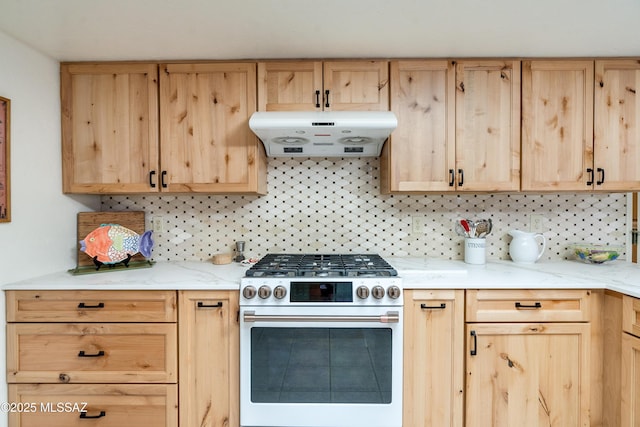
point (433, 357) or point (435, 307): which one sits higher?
point (435, 307)

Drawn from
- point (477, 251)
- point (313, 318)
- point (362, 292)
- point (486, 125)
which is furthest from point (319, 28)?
point (477, 251)

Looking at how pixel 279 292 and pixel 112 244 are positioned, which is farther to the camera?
pixel 112 244

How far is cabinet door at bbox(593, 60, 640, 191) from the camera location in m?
1.94

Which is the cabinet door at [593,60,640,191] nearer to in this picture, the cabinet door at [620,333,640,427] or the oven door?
the cabinet door at [620,333,640,427]

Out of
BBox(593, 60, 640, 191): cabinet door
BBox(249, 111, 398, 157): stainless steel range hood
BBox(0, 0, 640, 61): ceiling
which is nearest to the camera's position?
BBox(0, 0, 640, 61): ceiling

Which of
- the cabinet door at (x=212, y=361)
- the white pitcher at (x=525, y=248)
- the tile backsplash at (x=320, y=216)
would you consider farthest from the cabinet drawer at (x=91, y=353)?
the white pitcher at (x=525, y=248)

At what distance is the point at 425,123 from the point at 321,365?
4.79 feet

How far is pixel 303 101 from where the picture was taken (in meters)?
1.96

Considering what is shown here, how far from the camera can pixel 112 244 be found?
1.98 metres

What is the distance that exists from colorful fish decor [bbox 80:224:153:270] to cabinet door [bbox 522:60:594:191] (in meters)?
2.37

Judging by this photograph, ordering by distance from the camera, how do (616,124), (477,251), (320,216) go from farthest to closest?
(320,216), (477,251), (616,124)

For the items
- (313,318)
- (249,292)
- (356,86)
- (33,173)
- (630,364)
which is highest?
(356,86)

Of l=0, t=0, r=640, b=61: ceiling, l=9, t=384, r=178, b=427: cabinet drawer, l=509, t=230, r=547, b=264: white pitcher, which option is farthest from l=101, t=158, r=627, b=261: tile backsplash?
l=9, t=384, r=178, b=427: cabinet drawer

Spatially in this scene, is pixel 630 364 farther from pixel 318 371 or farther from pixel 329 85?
→ pixel 329 85
